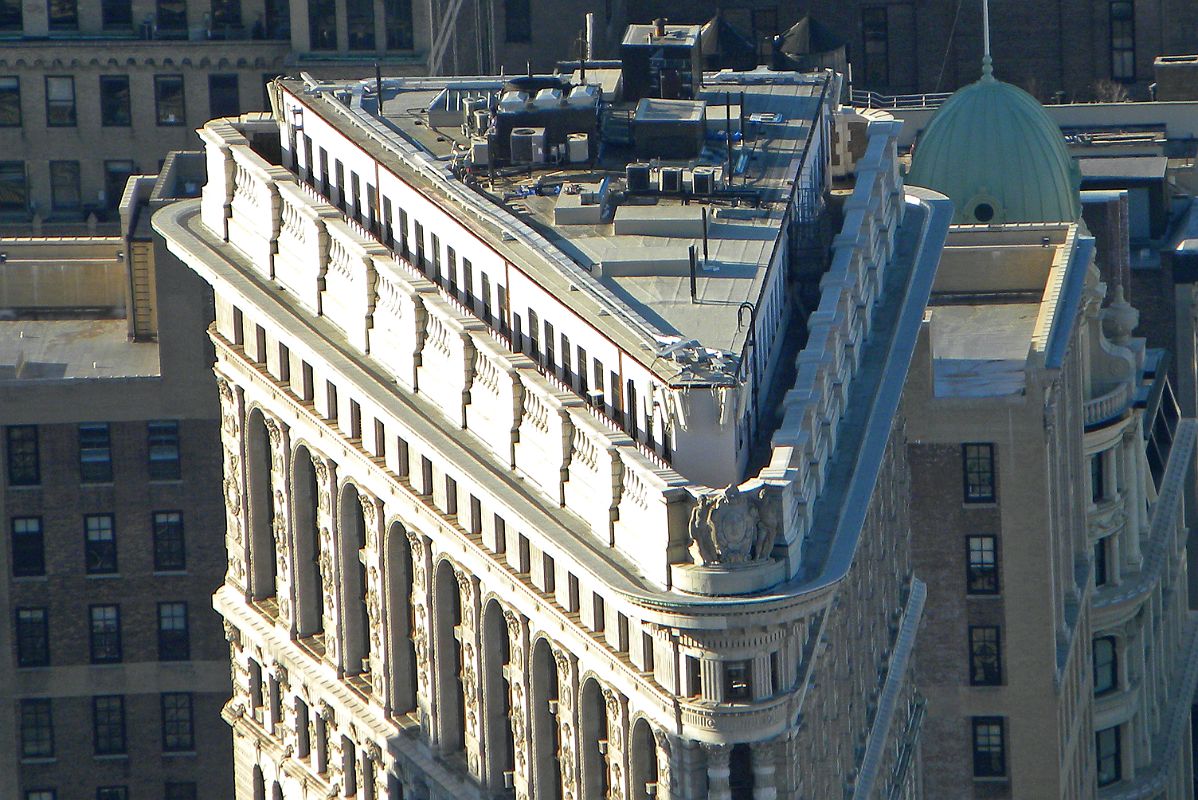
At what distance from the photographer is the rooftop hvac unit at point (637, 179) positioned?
6988 inches

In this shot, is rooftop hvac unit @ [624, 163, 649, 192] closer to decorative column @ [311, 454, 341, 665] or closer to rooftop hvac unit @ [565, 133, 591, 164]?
rooftop hvac unit @ [565, 133, 591, 164]

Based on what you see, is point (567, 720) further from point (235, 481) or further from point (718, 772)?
point (235, 481)

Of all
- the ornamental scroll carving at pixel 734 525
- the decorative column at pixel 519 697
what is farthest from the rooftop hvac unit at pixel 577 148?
the ornamental scroll carving at pixel 734 525

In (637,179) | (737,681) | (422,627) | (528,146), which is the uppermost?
(528,146)

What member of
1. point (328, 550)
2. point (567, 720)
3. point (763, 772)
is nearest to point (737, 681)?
point (763, 772)

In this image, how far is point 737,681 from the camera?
155500mm

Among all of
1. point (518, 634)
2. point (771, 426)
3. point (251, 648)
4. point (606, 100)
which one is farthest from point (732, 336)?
point (251, 648)

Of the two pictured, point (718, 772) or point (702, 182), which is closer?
point (718, 772)

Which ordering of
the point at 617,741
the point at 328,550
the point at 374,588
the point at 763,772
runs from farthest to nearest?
the point at 328,550, the point at 374,588, the point at 617,741, the point at 763,772

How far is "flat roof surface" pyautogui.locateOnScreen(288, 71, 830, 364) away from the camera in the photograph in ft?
544

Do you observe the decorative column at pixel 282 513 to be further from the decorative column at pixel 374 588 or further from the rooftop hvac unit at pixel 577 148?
the rooftop hvac unit at pixel 577 148

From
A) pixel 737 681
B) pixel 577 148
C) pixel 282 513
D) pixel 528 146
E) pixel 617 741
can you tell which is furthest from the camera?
pixel 282 513

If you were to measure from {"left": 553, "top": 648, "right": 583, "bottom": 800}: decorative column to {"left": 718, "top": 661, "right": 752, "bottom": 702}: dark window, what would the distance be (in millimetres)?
10408

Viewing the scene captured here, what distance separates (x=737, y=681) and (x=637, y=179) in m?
28.3
